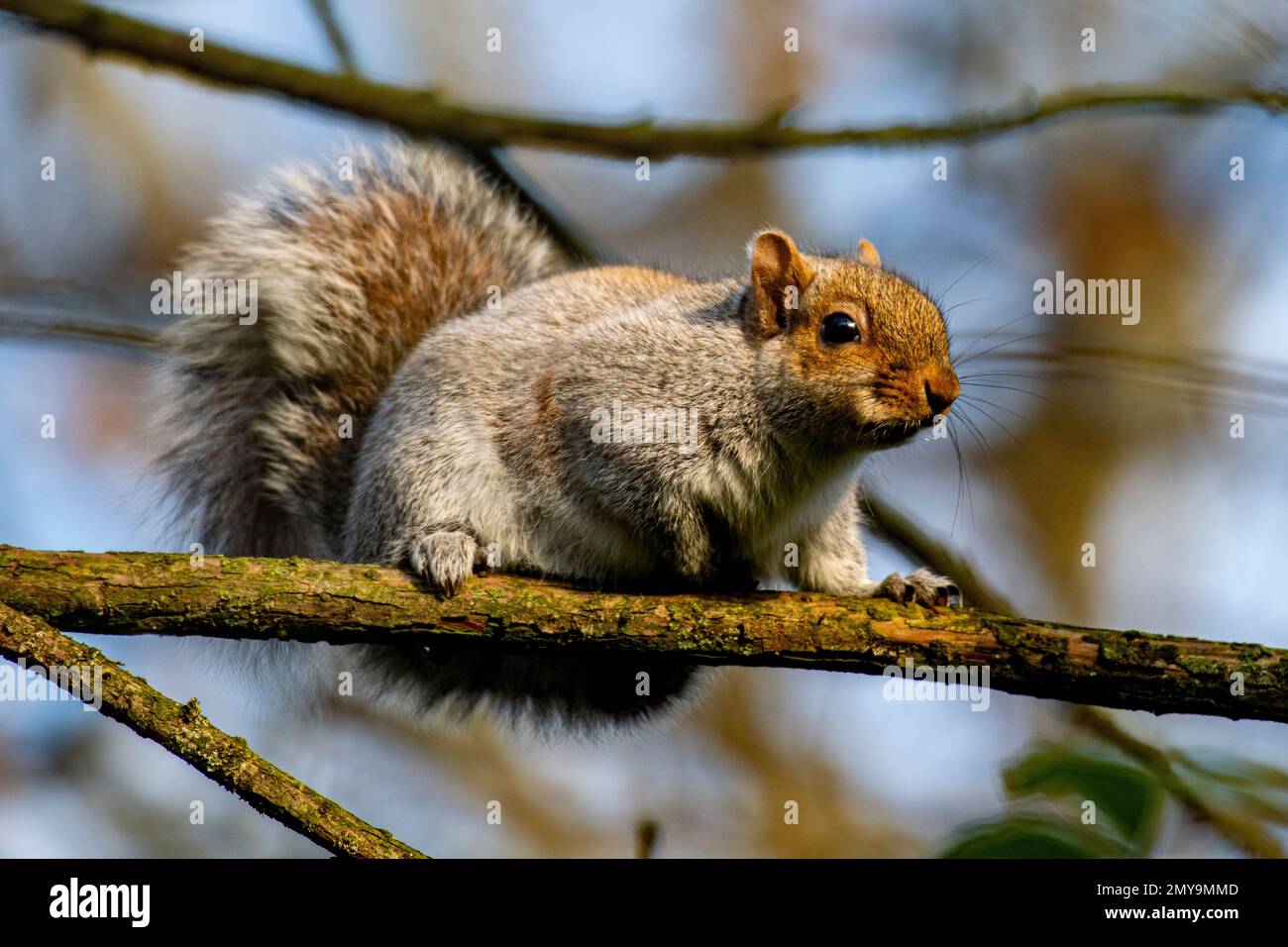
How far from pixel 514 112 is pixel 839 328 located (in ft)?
3.08

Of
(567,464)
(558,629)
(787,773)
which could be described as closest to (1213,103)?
(567,464)

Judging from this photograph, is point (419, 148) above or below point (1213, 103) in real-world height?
above

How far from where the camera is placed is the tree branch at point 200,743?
1.87 m

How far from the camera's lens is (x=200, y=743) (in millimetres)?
1939

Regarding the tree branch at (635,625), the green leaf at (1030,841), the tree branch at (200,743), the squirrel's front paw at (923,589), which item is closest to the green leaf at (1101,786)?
the green leaf at (1030,841)

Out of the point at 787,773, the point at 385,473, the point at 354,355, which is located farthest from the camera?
the point at 787,773

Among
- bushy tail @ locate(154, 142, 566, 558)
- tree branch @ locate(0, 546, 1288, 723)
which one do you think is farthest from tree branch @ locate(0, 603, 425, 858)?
bushy tail @ locate(154, 142, 566, 558)

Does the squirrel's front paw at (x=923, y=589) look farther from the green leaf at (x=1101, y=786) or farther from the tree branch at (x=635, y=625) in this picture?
the green leaf at (x=1101, y=786)

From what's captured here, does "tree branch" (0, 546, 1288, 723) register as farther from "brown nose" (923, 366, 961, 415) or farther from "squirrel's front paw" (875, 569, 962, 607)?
"brown nose" (923, 366, 961, 415)

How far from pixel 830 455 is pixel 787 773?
3.28m

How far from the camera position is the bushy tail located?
3.49m

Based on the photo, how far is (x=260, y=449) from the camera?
360 cm
